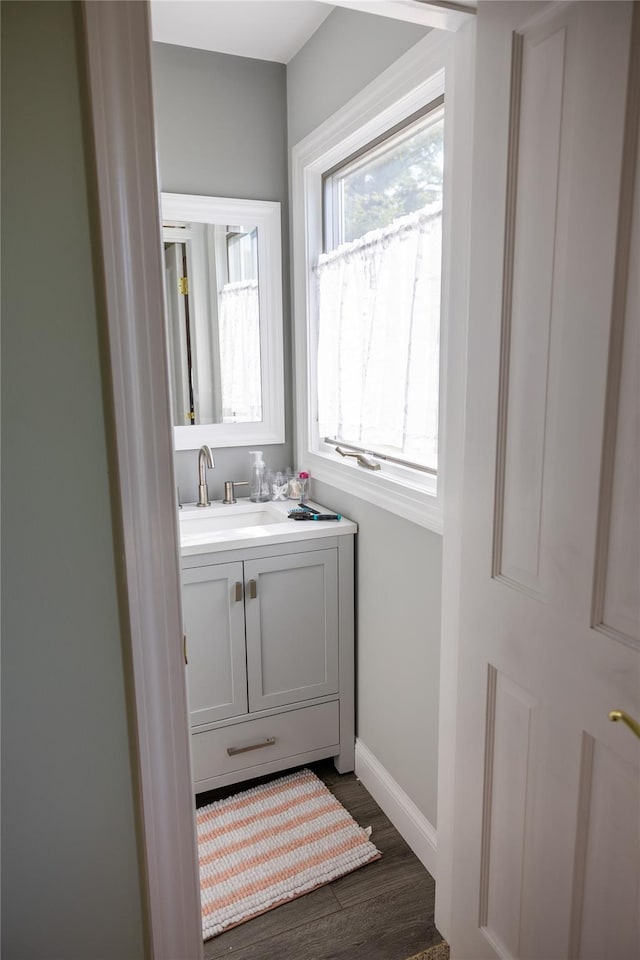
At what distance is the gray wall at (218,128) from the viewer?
7.41 ft

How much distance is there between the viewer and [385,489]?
189 centimetres

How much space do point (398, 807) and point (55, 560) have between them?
1.49 metres

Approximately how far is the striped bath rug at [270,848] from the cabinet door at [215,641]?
0.32m

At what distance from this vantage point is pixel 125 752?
1.07m

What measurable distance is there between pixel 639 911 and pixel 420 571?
94 centimetres

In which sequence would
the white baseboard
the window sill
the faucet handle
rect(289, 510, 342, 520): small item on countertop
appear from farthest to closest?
the faucet handle < rect(289, 510, 342, 520): small item on countertop < the white baseboard < the window sill

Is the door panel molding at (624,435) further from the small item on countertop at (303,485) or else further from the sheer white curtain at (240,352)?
the sheer white curtain at (240,352)

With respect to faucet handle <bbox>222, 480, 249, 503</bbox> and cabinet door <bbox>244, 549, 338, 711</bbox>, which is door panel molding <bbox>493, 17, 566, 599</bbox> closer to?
cabinet door <bbox>244, 549, 338, 711</bbox>

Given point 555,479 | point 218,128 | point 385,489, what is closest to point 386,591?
point 385,489

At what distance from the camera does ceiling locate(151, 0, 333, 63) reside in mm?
1965

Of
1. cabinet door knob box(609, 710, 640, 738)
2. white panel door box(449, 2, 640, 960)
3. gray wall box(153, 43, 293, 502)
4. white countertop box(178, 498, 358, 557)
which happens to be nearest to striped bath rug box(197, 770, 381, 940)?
white panel door box(449, 2, 640, 960)

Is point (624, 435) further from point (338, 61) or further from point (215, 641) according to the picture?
point (338, 61)

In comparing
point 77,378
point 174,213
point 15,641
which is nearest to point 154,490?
point 77,378

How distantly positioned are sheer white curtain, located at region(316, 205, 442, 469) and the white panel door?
51 cm
